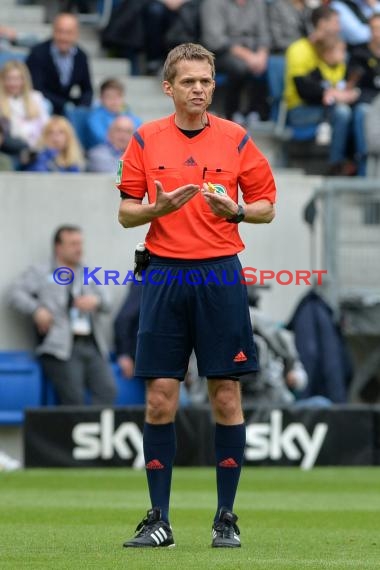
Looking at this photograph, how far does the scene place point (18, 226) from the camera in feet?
48.3

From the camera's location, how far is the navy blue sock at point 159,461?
22.4ft

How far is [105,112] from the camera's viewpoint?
51.4 ft

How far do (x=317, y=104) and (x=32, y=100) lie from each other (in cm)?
325

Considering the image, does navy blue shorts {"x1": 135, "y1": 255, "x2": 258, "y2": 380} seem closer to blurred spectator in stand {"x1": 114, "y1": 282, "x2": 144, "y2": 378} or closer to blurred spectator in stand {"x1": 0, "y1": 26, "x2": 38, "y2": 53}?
blurred spectator in stand {"x1": 114, "y1": 282, "x2": 144, "y2": 378}

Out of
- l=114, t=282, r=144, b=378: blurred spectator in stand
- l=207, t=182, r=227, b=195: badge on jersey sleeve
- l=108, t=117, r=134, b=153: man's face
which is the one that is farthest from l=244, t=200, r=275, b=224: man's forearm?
l=108, t=117, r=134, b=153: man's face

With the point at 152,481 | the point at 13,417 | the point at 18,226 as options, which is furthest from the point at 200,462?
the point at 152,481

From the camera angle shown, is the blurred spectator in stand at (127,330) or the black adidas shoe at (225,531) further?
the blurred spectator in stand at (127,330)

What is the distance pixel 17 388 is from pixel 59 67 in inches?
151

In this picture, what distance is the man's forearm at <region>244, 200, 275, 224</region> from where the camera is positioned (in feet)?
22.5

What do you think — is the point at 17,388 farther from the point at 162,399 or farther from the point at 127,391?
the point at 162,399

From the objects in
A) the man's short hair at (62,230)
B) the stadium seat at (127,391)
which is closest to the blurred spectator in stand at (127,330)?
the stadium seat at (127,391)

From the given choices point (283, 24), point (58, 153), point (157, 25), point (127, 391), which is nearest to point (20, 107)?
point (58, 153)

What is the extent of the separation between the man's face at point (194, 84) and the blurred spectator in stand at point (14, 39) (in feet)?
33.7

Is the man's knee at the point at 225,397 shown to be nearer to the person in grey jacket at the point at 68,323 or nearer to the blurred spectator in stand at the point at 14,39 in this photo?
the person in grey jacket at the point at 68,323
